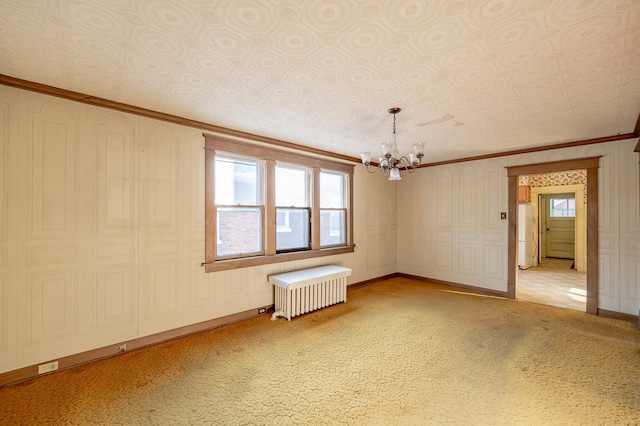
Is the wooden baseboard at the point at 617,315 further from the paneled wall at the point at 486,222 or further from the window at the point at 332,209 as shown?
the window at the point at 332,209

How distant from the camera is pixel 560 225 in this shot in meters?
8.38

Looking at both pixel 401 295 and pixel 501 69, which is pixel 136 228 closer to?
pixel 501 69

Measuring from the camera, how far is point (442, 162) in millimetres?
5539

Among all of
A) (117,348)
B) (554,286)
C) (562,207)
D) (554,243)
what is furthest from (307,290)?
(562,207)

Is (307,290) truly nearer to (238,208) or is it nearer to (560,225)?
(238,208)

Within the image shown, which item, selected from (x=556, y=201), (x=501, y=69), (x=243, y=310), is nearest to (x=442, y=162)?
(x=501, y=69)

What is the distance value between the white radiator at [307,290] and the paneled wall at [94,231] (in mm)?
651

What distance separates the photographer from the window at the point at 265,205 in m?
3.55

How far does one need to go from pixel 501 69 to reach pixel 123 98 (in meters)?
3.36

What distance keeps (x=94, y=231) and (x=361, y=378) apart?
2.91 meters

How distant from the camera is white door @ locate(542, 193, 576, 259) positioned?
8.19 metres

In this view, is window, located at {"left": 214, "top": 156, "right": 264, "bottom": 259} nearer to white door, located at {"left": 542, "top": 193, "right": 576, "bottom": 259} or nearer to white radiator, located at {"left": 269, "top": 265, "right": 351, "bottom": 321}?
white radiator, located at {"left": 269, "top": 265, "right": 351, "bottom": 321}

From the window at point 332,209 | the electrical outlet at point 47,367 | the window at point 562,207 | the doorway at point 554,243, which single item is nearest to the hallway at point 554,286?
the doorway at point 554,243

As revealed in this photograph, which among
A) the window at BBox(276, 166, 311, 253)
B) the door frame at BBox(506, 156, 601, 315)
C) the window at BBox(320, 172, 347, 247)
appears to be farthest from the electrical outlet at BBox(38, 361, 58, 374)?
the door frame at BBox(506, 156, 601, 315)
